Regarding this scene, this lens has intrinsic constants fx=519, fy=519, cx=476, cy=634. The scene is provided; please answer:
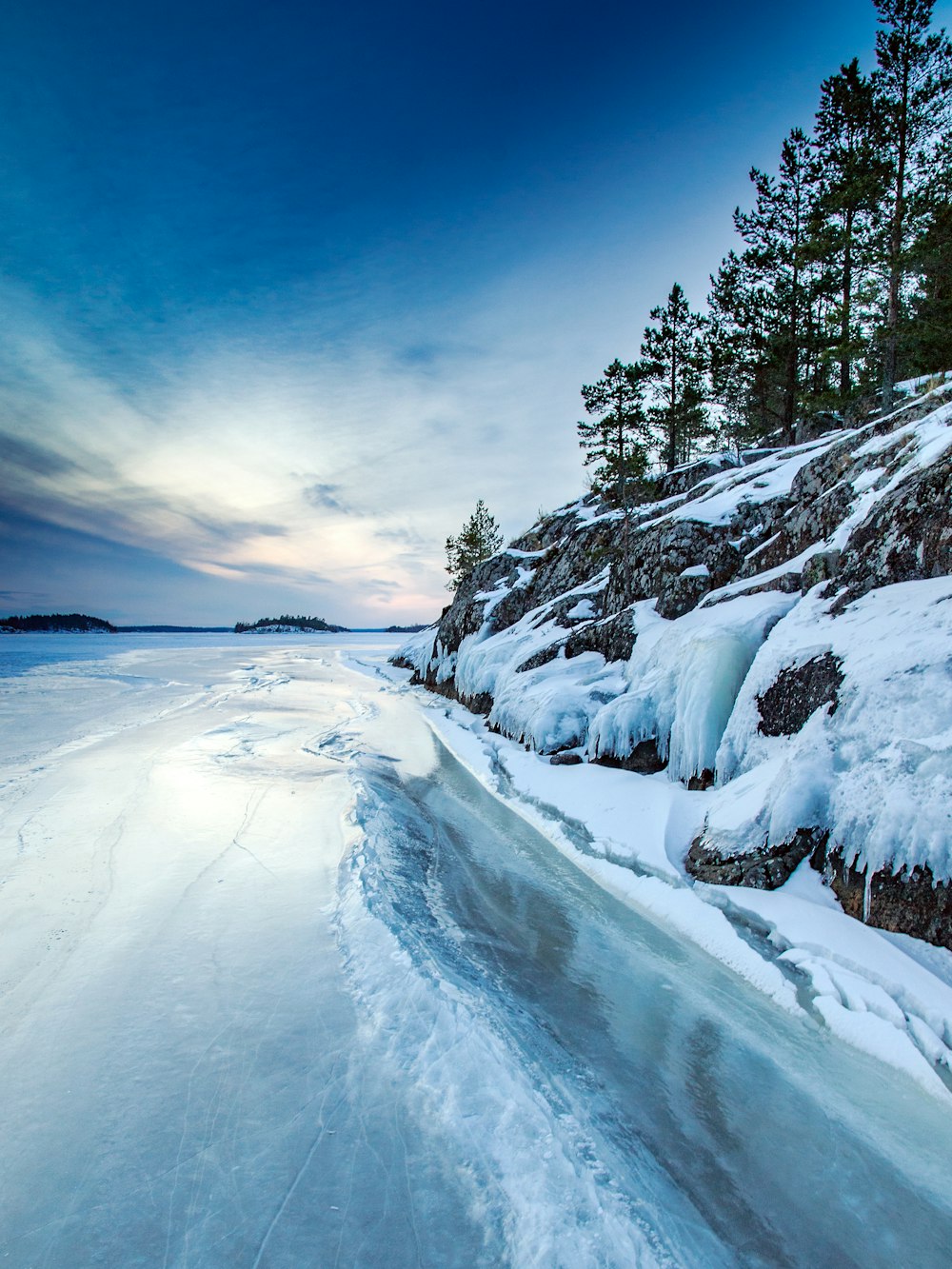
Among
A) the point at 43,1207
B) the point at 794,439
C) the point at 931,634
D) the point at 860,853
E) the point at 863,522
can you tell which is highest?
the point at 794,439

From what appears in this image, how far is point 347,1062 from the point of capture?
3131mm

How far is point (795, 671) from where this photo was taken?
6359mm

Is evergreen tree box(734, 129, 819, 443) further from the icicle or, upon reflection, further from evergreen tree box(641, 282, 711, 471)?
the icicle

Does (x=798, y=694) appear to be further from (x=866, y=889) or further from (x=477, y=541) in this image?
(x=477, y=541)

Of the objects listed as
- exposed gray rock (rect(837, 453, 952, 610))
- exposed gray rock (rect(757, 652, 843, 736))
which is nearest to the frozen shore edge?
exposed gray rock (rect(757, 652, 843, 736))

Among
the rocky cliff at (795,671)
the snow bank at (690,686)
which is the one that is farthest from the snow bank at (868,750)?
the snow bank at (690,686)

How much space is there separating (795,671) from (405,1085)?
588 centimetres

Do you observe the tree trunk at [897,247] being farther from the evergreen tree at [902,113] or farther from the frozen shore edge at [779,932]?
the frozen shore edge at [779,932]

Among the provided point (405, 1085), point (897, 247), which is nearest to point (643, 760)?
point (405, 1085)

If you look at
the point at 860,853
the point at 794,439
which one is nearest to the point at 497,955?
the point at 860,853

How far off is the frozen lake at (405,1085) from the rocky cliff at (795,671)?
1604 millimetres

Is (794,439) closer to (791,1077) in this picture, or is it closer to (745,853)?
(745,853)

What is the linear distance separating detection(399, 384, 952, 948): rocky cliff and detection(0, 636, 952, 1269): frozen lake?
1.60 metres

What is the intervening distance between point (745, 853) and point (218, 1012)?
16.5 feet
